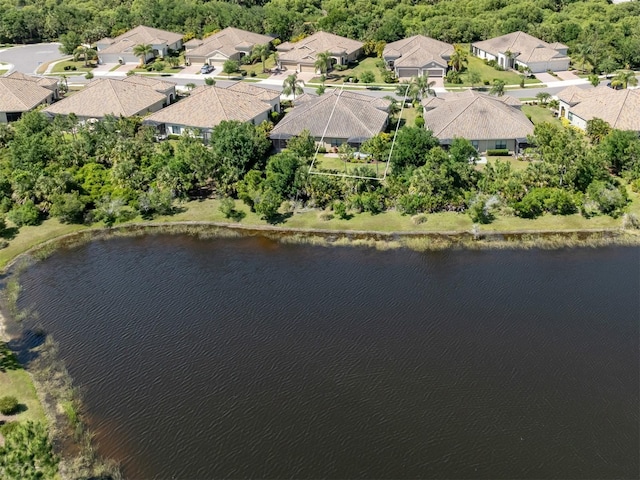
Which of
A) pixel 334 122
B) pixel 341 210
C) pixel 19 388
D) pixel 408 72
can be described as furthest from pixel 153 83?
pixel 19 388

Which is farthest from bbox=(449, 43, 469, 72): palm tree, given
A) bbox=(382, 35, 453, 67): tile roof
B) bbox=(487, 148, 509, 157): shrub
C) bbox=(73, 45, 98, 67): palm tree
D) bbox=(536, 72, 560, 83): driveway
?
bbox=(73, 45, 98, 67): palm tree

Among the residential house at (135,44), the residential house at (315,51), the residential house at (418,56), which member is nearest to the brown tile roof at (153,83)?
the residential house at (315,51)

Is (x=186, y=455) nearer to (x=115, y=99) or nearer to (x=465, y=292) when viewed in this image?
Answer: (x=465, y=292)

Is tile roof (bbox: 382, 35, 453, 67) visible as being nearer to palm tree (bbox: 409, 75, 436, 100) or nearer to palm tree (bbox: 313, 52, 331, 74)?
palm tree (bbox: 313, 52, 331, 74)

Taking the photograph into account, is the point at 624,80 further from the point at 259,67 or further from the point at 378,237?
the point at 259,67

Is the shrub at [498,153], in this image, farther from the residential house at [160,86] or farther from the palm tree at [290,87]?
the residential house at [160,86]

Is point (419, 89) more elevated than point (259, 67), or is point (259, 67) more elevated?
point (419, 89)

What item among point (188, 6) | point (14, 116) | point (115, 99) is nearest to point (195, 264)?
point (115, 99)

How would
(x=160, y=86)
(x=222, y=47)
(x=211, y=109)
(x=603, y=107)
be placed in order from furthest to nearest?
(x=222, y=47), (x=160, y=86), (x=211, y=109), (x=603, y=107)
